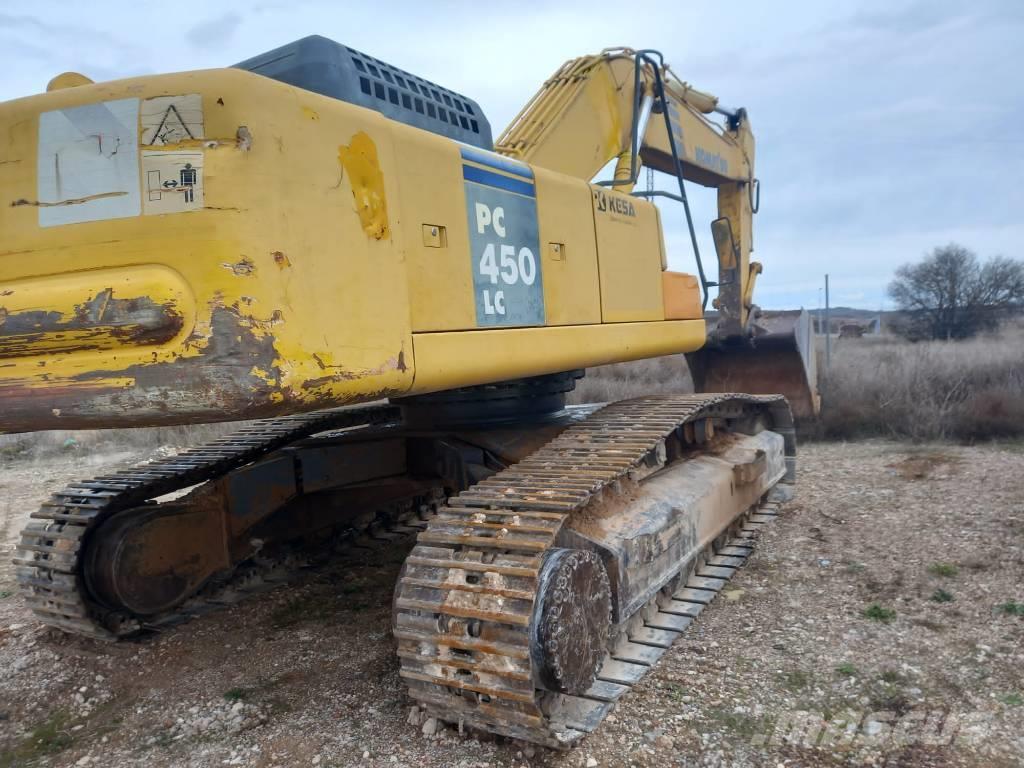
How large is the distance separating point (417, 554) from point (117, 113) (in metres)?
1.69

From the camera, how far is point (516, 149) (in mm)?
4488

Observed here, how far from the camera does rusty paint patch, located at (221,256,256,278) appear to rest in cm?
234

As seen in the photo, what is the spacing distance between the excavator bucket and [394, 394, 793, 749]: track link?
4771mm

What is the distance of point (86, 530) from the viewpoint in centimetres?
406

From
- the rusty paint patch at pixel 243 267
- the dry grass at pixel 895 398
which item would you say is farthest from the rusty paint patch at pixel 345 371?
the dry grass at pixel 895 398

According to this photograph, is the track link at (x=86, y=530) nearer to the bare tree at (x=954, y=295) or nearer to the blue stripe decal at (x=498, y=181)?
the blue stripe decal at (x=498, y=181)

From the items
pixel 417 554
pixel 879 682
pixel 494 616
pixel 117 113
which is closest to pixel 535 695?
pixel 494 616

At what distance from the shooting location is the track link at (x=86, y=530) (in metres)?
4.00

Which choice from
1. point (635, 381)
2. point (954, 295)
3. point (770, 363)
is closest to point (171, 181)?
point (770, 363)

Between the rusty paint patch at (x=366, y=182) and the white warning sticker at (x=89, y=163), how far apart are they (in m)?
0.62

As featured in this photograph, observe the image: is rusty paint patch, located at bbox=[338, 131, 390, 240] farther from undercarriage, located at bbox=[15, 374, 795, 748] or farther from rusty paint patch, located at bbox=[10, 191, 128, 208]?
undercarriage, located at bbox=[15, 374, 795, 748]

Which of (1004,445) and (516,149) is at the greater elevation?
(516,149)

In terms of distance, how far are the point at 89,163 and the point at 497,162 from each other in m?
1.52

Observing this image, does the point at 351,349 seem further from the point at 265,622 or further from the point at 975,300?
the point at 975,300
